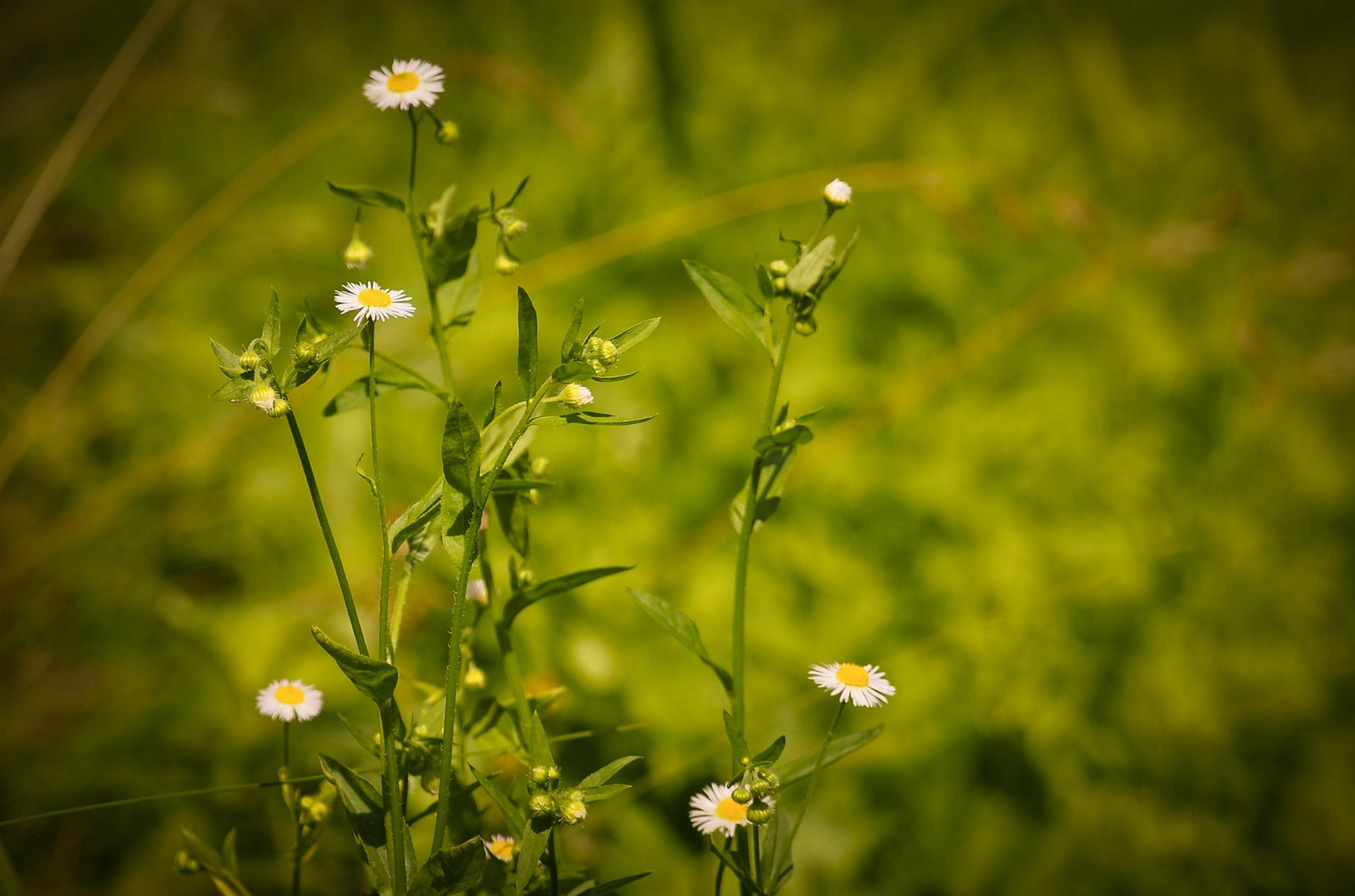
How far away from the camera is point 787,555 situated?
73cm

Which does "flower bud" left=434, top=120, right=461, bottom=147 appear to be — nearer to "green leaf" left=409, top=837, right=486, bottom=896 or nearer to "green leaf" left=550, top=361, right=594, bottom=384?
"green leaf" left=550, top=361, right=594, bottom=384

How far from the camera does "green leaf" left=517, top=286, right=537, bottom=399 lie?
0.27 metres

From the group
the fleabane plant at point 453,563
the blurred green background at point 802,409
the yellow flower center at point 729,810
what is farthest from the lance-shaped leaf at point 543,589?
the blurred green background at point 802,409

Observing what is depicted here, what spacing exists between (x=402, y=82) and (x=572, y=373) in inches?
5.4


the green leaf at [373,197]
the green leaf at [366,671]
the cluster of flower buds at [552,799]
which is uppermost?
the green leaf at [373,197]

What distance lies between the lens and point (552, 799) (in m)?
0.29

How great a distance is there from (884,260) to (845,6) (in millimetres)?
266

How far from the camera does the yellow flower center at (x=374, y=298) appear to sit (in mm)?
289

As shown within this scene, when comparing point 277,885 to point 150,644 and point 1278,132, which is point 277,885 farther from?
point 1278,132

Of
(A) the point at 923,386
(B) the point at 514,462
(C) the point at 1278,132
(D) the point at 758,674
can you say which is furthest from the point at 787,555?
(C) the point at 1278,132

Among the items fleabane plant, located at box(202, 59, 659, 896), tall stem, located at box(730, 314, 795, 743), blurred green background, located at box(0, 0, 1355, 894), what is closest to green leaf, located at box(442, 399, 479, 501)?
fleabane plant, located at box(202, 59, 659, 896)

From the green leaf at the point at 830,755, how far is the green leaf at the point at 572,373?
0.18m

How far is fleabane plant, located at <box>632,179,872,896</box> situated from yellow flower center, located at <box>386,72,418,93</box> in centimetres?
13

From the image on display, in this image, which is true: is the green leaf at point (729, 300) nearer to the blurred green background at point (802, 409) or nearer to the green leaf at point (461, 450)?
the green leaf at point (461, 450)
